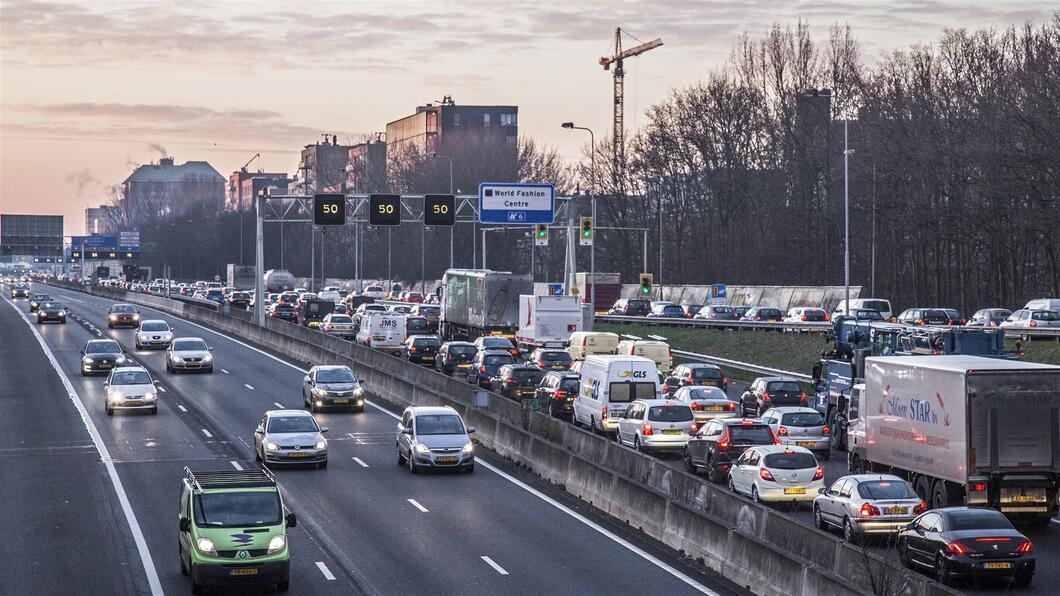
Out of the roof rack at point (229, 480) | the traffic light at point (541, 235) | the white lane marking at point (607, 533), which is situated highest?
the traffic light at point (541, 235)

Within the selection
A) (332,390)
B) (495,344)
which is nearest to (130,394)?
(332,390)

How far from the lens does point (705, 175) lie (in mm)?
117375

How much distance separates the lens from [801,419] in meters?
35.5

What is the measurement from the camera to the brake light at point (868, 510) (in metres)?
24.2

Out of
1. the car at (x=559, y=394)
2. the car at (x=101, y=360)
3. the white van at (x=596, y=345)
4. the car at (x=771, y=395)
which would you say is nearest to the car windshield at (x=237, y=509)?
the car at (x=559, y=394)

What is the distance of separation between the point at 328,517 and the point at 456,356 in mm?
31299

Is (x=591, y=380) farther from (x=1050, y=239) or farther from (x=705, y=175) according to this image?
(x=705, y=175)

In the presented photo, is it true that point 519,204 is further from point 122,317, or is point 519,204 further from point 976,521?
point 976,521

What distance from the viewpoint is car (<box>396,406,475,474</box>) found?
109 ft

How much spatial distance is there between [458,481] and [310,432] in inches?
158

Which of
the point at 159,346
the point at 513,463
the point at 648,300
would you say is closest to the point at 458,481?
the point at 513,463

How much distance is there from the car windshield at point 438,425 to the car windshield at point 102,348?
27.6m

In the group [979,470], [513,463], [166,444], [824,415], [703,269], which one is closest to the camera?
[979,470]

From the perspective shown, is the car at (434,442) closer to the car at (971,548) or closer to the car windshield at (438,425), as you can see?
the car windshield at (438,425)
